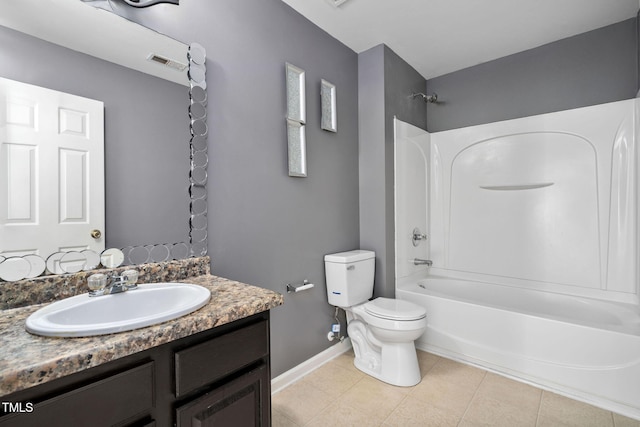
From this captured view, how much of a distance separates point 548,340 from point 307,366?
159cm

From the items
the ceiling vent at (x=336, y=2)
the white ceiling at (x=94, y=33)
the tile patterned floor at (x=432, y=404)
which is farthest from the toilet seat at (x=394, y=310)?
the ceiling vent at (x=336, y=2)

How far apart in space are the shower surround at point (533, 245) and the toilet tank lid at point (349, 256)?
0.38 meters

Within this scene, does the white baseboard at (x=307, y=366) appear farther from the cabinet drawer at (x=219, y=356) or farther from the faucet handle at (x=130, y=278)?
the faucet handle at (x=130, y=278)

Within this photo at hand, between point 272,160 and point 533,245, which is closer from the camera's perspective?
point 272,160

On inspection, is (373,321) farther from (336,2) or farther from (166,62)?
(336,2)

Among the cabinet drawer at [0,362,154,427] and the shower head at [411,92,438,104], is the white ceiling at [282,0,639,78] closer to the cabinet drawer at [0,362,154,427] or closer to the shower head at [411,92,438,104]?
the shower head at [411,92,438,104]

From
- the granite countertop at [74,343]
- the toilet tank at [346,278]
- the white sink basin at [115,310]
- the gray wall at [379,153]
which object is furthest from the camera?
the gray wall at [379,153]

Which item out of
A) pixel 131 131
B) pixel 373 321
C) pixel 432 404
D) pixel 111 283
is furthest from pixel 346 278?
pixel 131 131

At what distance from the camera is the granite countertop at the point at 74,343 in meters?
0.62

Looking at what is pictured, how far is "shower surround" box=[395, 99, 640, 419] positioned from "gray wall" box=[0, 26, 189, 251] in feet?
5.98

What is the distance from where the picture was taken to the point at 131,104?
1.29 metres

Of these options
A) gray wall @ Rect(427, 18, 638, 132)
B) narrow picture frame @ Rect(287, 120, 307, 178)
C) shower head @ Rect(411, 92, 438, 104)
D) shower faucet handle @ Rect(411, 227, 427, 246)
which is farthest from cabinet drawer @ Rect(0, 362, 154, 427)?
gray wall @ Rect(427, 18, 638, 132)

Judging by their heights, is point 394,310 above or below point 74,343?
below

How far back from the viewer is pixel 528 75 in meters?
2.67
